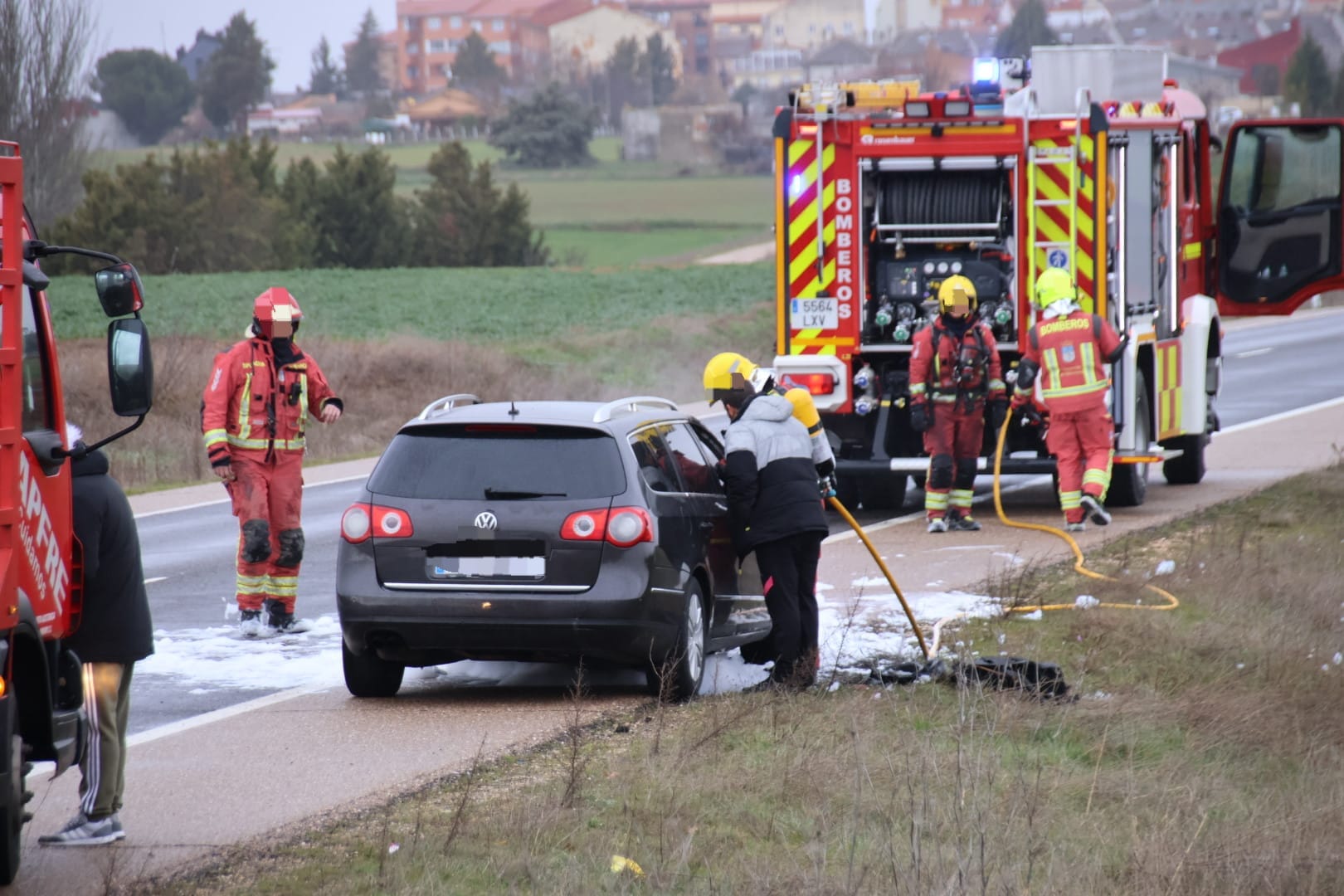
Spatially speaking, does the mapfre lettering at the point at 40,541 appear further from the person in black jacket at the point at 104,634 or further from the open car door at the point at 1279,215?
the open car door at the point at 1279,215

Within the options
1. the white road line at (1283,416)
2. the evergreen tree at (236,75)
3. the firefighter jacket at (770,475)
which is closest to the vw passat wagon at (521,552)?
the firefighter jacket at (770,475)

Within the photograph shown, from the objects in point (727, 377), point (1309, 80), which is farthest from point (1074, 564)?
point (1309, 80)

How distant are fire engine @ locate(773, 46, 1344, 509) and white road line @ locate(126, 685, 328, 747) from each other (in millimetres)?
5998

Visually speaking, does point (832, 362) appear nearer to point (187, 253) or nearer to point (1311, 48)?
point (187, 253)

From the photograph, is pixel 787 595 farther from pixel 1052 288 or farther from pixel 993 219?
pixel 993 219

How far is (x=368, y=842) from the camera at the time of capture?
620cm

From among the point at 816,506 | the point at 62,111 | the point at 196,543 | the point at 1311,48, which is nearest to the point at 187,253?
the point at 62,111

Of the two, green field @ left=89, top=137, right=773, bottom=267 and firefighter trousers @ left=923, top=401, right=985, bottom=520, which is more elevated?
firefighter trousers @ left=923, top=401, right=985, bottom=520

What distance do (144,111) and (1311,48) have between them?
292 feet

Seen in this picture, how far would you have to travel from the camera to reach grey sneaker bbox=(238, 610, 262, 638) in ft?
34.9

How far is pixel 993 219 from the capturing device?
1453 cm

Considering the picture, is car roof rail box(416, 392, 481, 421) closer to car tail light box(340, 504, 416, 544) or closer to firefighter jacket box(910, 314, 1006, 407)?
car tail light box(340, 504, 416, 544)

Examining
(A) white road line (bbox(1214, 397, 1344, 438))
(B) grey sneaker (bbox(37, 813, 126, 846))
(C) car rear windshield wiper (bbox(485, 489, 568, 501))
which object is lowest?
(A) white road line (bbox(1214, 397, 1344, 438))

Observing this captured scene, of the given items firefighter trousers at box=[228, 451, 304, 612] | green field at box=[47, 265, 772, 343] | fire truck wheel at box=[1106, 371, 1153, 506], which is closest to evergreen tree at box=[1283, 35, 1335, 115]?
green field at box=[47, 265, 772, 343]
